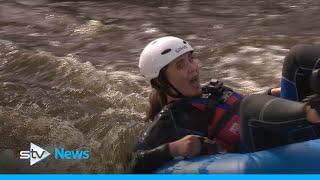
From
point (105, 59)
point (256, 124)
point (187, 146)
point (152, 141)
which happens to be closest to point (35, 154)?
point (152, 141)

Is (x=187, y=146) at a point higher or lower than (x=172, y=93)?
lower

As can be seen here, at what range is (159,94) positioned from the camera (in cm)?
342

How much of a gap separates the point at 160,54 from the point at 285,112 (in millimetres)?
1027

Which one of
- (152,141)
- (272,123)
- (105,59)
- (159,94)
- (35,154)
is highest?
(272,123)

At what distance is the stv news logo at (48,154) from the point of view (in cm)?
430

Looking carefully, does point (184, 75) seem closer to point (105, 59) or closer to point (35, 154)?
point (35, 154)

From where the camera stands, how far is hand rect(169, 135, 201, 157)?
2.85 m

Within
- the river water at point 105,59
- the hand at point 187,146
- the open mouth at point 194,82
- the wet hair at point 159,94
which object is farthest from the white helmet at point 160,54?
the river water at point 105,59

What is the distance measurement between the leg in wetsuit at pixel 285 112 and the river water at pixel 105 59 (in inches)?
56.9

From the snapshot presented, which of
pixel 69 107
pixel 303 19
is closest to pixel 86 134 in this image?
pixel 69 107

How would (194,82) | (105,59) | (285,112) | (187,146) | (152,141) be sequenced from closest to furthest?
(285,112)
(187,146)
(152,141)
(194,82)
(105,59)

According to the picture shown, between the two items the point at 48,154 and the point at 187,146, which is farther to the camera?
the point at 48,154

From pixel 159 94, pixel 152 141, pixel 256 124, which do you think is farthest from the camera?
pixel 159 94

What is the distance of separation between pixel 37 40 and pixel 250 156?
635 centimetres
